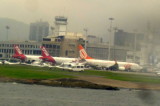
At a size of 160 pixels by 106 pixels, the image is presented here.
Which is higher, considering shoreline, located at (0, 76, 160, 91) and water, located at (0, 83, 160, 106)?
shoreline, located at (0, 76, 160, 91)

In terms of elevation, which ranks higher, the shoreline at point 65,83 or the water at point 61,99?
the shoreline at point 65,83

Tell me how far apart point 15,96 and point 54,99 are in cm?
595

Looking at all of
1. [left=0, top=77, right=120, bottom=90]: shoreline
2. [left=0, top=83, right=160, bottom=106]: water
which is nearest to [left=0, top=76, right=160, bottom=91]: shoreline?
[left=0, top=77, right=120, bottom=90]: shoreline

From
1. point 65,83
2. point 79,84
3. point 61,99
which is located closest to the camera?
point 61,99

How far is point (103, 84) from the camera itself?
94.5m

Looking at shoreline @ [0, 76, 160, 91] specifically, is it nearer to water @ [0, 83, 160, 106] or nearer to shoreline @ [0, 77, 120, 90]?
shoreline @ [0, 77, 120, 90]

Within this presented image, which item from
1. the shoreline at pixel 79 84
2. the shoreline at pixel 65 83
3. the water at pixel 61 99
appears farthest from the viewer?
the shoreline at pixel 79 84

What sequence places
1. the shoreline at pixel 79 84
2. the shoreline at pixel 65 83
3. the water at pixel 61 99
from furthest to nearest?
the shoreline at pixel 79 84
the shoreline at pixel 65 83
the water at pixel 61 99

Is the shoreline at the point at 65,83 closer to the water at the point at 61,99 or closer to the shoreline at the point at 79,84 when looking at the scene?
the shoreline at the point at 79,84

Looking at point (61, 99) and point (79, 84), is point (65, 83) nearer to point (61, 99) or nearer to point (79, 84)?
point (79, 84)

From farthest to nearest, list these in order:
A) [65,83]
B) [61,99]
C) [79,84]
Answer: [65,83] → [79,84] → [61,99]

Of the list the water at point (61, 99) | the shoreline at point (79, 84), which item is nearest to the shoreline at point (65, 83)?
the shoreline at point (79, 84)

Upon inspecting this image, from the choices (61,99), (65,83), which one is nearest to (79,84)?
(65,83)

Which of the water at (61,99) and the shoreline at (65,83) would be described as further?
the shoreline at (65,83)
